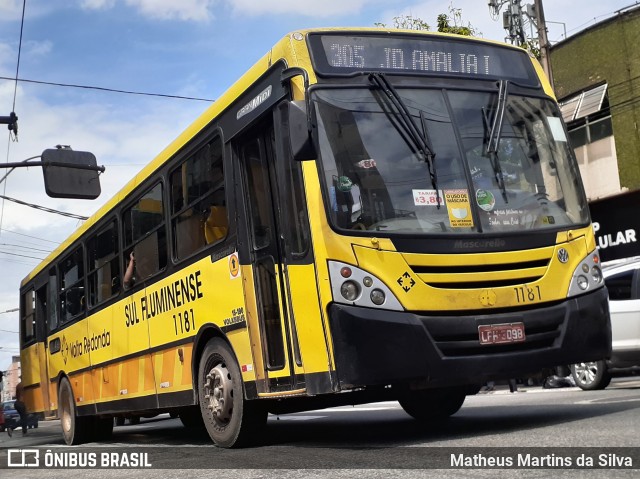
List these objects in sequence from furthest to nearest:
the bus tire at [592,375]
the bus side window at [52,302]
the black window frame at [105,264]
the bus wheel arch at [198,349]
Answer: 1. the bus side window at [52,302]
2. the bus tire at [592,375]
3. the black window frame at [105,264]
4. the bus wheel arch at [198,349]

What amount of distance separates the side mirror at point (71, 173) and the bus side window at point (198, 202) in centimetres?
810

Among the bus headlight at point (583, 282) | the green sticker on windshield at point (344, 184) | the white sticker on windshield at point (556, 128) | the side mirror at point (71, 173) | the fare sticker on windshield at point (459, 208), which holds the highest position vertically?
the side mirror at point (71, 173)

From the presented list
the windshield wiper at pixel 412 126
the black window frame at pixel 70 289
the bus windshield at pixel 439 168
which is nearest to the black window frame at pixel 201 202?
the bus windshield at pixel 439 168

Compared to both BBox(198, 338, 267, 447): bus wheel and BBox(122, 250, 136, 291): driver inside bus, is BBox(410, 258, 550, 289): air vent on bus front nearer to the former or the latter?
BBox(198, 338, 267, 447): bus wheel

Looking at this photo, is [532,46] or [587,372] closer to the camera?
[587,372]

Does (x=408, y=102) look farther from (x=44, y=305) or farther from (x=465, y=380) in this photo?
(x=44, y=305)

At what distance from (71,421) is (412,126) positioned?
8709mm

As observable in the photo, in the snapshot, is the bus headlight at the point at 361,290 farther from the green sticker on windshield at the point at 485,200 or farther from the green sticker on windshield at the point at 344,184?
the green sticker on windshield at the point at 485,200

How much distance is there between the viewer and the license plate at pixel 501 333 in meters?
6.84

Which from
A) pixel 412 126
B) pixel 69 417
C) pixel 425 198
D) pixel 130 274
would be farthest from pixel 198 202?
pixel 69 417

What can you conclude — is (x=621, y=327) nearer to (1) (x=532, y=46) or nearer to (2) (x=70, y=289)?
(2) (x=70, y=289)

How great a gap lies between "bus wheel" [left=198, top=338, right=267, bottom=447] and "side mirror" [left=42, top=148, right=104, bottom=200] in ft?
30.6

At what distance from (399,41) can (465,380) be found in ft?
9.61

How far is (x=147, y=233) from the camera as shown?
1052cm
